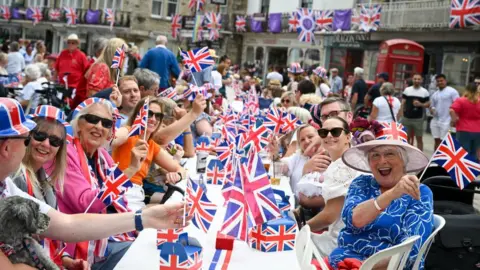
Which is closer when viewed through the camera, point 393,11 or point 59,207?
point 59,207

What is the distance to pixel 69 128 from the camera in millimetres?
3322

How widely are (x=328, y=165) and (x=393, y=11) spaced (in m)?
20.5

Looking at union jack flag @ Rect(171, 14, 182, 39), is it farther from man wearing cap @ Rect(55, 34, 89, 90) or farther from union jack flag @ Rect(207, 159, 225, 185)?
union jack flag @ Rect(207, 159, 225, 185)

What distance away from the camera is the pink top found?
9.95 m

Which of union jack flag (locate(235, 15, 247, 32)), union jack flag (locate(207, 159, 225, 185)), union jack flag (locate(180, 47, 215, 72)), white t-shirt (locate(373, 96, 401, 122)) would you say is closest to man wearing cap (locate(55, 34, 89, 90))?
union jack flag (locate(180, 47, 215, 72))

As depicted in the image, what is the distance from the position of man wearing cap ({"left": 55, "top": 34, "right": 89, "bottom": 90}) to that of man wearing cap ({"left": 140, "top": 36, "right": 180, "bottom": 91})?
983 mm

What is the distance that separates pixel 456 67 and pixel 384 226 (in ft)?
62.1

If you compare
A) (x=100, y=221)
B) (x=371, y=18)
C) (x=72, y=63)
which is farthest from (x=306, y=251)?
(x=371, y=18)

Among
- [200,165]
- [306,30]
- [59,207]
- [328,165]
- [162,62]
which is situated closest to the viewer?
[59,207]

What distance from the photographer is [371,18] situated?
79.8 ft

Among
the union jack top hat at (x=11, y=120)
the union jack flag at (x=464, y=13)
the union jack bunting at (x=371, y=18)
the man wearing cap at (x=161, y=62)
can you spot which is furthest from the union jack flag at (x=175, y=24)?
the union jack top hat at (x=11, y=120)

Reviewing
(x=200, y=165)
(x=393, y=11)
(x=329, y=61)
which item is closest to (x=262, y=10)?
(x=329, y=61)

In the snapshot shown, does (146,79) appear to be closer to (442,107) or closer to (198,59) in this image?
(198,59)

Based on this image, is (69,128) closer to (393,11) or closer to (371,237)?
(371,237)
